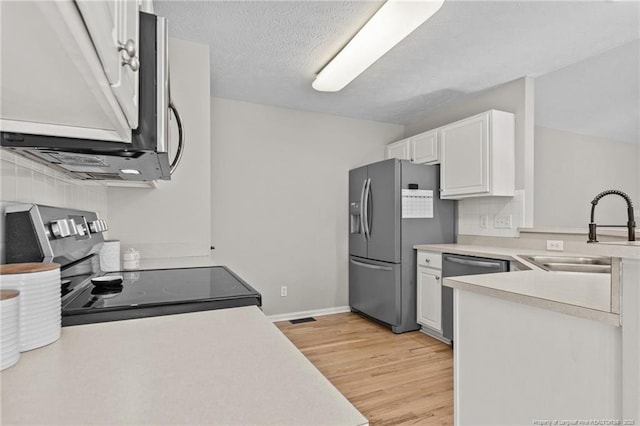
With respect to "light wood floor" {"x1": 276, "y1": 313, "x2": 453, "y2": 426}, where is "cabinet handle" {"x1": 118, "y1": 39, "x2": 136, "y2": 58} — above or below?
above

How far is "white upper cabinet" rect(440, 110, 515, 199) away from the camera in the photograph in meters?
3.02

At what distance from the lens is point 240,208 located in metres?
3.73

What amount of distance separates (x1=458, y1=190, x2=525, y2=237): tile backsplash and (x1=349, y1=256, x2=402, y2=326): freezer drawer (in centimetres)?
86

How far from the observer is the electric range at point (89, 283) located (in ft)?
3.11

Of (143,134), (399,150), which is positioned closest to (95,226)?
(143,134)

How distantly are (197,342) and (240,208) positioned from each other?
3.01m

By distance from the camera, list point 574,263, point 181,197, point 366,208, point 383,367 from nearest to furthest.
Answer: point 574,263 < point 181,197 < point 383,367 < point 366,208

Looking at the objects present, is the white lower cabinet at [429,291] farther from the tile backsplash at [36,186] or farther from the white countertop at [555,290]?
the tile backsplash at [36,186]

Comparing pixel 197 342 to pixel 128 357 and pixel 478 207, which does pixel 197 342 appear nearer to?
pixel 128 357

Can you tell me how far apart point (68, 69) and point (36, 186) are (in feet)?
2.54

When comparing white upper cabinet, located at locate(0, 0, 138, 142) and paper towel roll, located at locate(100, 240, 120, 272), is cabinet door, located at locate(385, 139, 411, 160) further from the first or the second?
white upper cabinet, located at locate(0, 0, 138, 142)

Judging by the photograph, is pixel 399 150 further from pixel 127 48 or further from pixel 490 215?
pixel 127 48

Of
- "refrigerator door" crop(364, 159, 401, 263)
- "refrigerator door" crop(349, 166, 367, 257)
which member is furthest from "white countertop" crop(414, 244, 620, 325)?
"refrigerator door" crop(349, 166, 367, 257)

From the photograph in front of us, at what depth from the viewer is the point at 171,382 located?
0.58 meters
